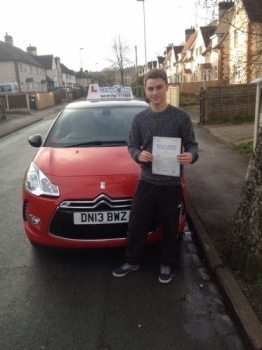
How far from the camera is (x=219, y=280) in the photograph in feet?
10.1

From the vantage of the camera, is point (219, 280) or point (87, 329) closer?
point (87, 329)

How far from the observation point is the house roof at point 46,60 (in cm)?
6656

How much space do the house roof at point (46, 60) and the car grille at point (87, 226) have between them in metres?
68.5

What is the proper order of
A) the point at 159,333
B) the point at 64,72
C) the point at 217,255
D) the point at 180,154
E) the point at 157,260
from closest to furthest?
the point at 159,333 → the point at 180,154 → the point at 217,255 → the point at 157,260 → the point at 64,72

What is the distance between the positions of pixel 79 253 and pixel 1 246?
1.05 metres

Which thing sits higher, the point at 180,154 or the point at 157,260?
the point at 180,154

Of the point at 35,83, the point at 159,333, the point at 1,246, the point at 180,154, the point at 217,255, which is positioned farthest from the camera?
the point at 35,83

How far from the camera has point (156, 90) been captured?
9.34 feet

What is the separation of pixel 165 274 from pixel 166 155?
120cm

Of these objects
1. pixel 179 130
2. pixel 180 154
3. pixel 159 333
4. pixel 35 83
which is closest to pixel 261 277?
pixel 159 333

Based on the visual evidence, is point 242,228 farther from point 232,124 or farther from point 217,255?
point 232,124

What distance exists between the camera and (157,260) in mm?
3658

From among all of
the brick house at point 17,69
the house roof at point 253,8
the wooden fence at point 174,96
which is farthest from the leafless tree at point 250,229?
the brick house at point 17,69

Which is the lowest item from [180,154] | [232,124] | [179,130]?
[232,124]
